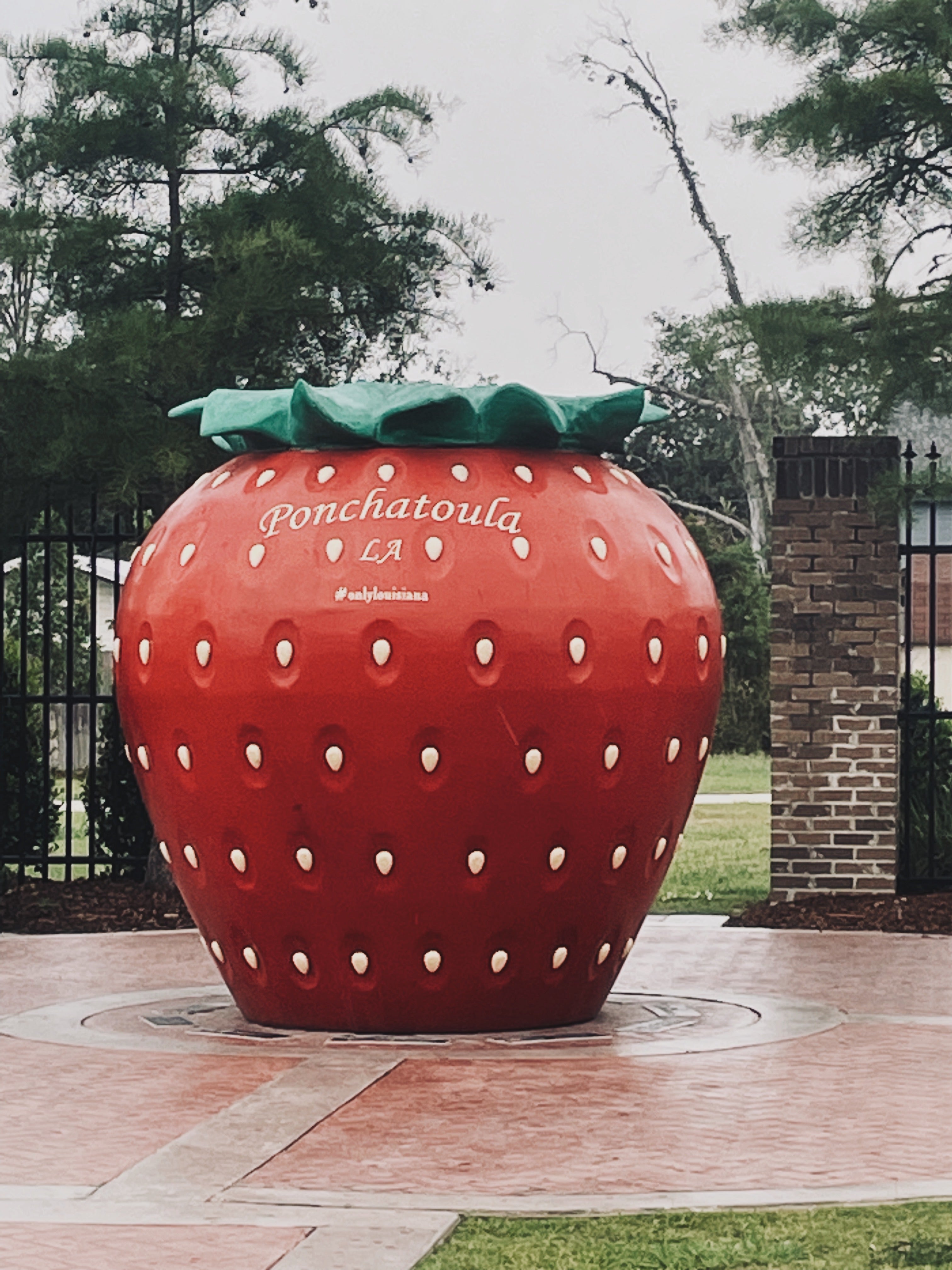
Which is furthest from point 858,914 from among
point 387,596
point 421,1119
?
point 421,1119

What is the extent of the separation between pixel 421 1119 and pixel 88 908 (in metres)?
7.27

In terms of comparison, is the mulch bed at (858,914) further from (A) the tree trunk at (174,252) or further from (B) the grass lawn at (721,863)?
(A) the tree trunk at (174,252)

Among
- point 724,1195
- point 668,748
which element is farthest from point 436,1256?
point 668,748

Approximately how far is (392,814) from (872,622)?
6199mm

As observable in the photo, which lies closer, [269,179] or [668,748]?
[668,748]

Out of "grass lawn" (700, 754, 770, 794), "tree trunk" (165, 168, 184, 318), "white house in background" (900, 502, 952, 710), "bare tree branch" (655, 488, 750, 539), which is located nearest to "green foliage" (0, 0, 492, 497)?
"tree trunk" (165, 168, 184, 318)

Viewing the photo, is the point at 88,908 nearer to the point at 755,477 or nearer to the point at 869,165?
the point at 869,165

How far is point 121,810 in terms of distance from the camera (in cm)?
1509

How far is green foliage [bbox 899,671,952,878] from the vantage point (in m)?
14.1

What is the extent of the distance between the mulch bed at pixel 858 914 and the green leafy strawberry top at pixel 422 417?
16.4 feet

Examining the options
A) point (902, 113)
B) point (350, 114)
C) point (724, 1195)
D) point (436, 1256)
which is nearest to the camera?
point (436, 1256)

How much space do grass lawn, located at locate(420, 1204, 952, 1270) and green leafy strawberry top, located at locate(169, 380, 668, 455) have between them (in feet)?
12.2

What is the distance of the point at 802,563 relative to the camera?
1387cm

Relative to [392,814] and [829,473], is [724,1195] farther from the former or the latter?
[829,473]
